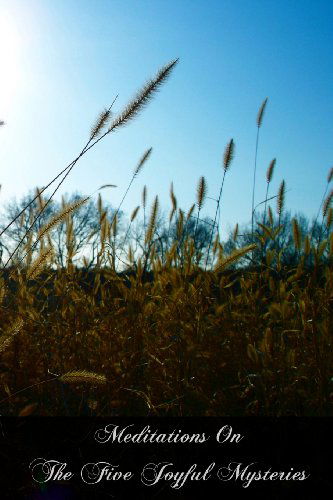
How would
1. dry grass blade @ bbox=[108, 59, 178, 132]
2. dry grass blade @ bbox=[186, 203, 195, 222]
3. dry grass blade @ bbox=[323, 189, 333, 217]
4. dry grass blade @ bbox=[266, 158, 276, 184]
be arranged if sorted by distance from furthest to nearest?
dry grass blade @ bbox=[266, 158, 276, 184]
dry grass blade @ bbox=[323, 189, 333, 217]
dry grass blade @ bbox=[186, 203, 195, 222]
dry grass blade @ bbox=[108, 59, 178, 132]

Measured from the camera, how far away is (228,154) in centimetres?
188

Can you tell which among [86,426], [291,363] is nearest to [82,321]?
[86,426]

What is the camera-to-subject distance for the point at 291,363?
4.67ft

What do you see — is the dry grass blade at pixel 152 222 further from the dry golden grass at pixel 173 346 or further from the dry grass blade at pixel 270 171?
the dry grass blade at pixel 270 171

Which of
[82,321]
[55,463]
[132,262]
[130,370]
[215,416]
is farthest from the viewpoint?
[132,262]

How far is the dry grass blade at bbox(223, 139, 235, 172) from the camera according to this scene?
6.06ft

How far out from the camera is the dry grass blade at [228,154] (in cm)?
185

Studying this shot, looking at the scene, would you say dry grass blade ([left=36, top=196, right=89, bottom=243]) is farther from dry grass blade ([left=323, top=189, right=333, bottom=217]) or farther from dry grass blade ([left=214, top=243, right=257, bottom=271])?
dry grass blade ([left=323, top=189, right=333, bottom=217])

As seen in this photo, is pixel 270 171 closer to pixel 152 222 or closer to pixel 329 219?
→ pixel 329 219

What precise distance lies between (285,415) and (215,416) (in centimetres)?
20

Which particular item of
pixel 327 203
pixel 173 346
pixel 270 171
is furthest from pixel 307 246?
pixel 270 171

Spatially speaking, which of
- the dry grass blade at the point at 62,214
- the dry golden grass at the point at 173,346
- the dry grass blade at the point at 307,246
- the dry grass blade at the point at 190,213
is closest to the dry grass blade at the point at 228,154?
the dry golden grass at the point at 173,346

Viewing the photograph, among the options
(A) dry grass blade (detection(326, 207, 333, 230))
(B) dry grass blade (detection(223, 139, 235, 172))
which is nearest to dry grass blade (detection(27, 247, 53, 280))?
(B) dry grass blade (detection(223, 139, 235, 172))

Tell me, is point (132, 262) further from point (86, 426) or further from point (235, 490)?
point (235, 490)
